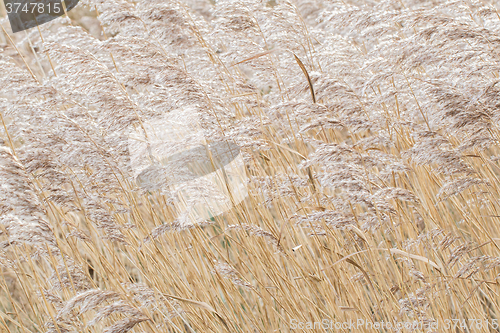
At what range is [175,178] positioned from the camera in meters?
1.90

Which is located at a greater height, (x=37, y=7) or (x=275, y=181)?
(x=37, y=7)

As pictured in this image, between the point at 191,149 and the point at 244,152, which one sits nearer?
the point at 191,149

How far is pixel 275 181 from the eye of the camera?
1833 millimetres

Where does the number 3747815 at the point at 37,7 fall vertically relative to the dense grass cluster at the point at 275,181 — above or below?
above

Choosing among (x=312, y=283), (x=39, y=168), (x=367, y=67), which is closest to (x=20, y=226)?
(x=39, y=168)

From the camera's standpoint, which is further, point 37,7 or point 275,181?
point 37,7

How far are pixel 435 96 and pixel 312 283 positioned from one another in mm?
912

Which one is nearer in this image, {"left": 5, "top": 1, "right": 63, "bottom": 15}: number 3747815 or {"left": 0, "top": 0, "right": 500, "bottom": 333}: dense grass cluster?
{"left": 0, "top": 0, "right": 500, "bottom": 333}: dense grass cluster

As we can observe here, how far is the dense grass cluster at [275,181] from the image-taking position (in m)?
1.43

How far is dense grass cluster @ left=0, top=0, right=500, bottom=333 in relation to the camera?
1.43m

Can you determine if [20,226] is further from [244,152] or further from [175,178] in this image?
[244,152]

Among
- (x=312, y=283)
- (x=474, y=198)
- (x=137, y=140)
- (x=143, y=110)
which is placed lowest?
(x=312, y=283)

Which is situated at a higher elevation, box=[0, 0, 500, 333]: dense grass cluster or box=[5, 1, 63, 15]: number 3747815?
box=[5, 1, 63, 15]: number 3747815

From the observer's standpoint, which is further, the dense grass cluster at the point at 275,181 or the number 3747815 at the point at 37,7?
the number 3747815 at the point at 37,7
